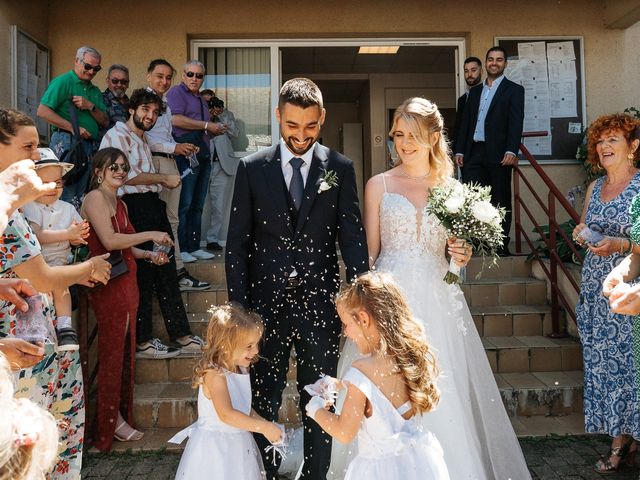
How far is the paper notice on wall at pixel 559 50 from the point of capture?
26.0 feet

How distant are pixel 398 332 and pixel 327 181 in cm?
94

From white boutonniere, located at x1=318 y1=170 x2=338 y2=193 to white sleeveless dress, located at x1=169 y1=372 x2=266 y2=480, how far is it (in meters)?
1.00

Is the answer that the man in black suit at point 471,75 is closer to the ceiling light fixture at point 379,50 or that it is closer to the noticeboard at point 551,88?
the noticeboard at point 551,88

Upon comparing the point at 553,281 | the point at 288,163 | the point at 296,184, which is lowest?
the point at 553,281

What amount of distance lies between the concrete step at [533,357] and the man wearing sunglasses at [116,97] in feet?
13.4

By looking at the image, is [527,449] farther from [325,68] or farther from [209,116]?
[325,68]

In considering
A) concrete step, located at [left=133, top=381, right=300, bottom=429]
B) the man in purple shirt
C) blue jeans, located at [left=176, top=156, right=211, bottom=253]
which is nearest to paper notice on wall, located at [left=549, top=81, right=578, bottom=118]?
the man in purple shirt

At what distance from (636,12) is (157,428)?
718cm

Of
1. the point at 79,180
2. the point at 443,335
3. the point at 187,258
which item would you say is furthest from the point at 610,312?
the point at 79,180

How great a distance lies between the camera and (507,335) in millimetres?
5730

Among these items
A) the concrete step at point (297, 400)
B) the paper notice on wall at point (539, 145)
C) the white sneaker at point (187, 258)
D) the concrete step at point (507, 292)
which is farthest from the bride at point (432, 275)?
the paper notice on wall at point (539, 145)

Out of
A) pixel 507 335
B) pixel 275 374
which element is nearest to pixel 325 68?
pixel 507 335

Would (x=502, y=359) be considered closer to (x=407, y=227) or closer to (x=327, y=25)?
(x=407, y=227)

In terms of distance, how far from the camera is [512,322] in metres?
5.74
